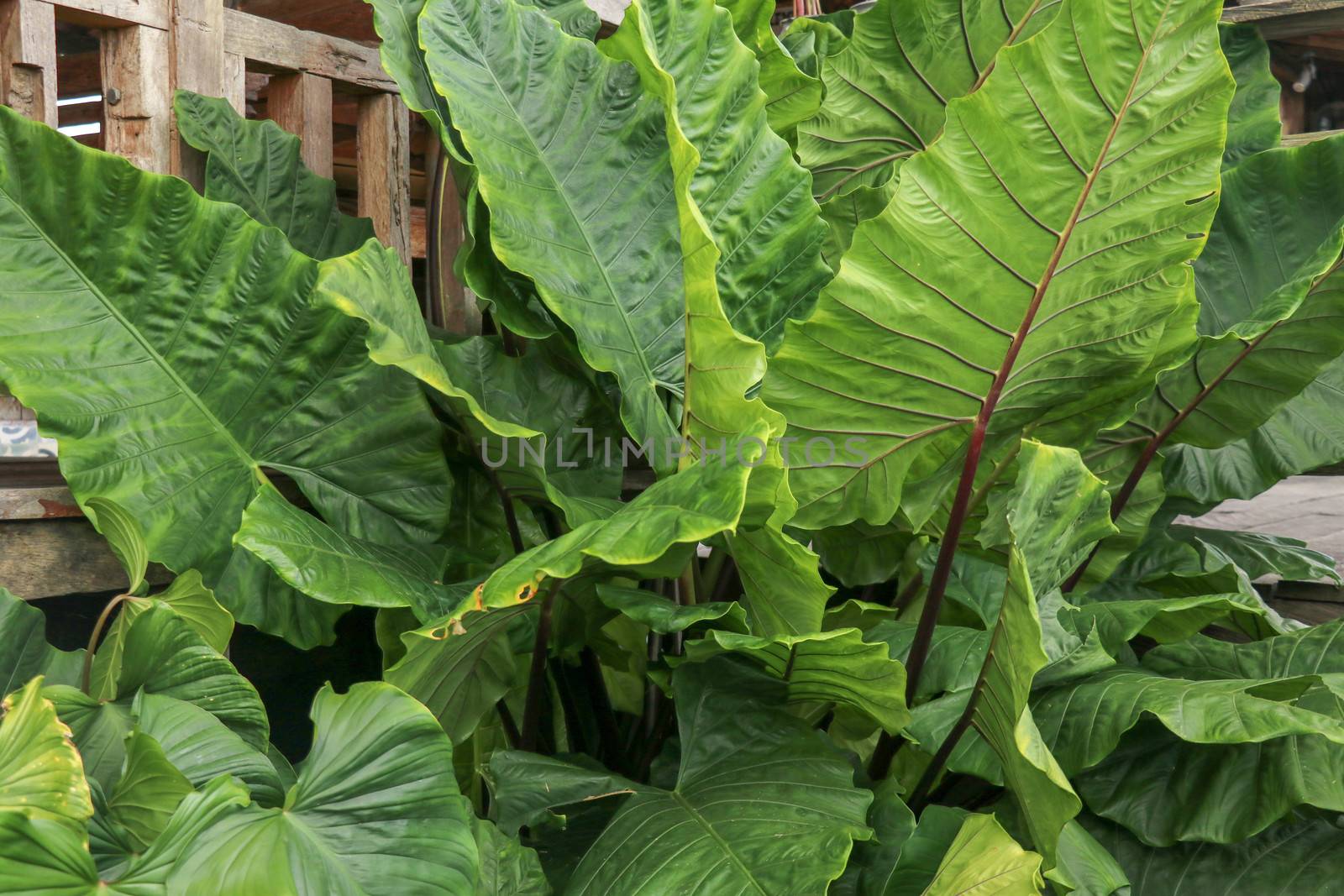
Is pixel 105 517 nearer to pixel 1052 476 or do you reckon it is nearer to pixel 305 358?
pixel 305 358

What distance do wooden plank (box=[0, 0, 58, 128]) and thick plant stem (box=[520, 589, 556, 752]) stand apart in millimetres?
744

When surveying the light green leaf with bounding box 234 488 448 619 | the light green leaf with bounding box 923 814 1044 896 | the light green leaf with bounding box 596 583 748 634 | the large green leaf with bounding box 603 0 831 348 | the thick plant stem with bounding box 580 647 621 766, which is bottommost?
the thick plant stem with bounding box 580 647 621 766

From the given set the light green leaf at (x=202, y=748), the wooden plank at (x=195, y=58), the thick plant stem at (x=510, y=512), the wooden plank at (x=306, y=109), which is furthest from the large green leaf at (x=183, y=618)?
the wooden plank at (x=306, y=109)

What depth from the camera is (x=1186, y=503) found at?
165cm

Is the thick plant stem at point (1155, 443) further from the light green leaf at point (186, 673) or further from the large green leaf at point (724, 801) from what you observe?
the light green leaf at point (186, 673)

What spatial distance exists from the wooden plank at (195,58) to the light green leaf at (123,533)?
504mm

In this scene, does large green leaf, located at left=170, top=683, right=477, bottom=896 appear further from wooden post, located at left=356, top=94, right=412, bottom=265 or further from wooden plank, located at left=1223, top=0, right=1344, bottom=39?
wooden plank, located at left=1223, top=0, right=1344, bottom=39

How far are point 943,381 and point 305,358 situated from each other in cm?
66

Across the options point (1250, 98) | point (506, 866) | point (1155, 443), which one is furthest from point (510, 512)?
point (1250, 98)

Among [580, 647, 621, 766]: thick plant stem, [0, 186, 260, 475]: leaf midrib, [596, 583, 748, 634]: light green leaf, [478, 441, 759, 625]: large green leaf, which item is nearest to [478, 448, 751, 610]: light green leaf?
[478, 441, 759, 625]: large green leaf

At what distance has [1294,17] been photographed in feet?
6.24

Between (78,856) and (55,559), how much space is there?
25.6 inches

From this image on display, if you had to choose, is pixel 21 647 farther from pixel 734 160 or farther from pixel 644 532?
pixel 734 160

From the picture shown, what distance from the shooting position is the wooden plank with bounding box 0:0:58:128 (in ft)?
3.92
